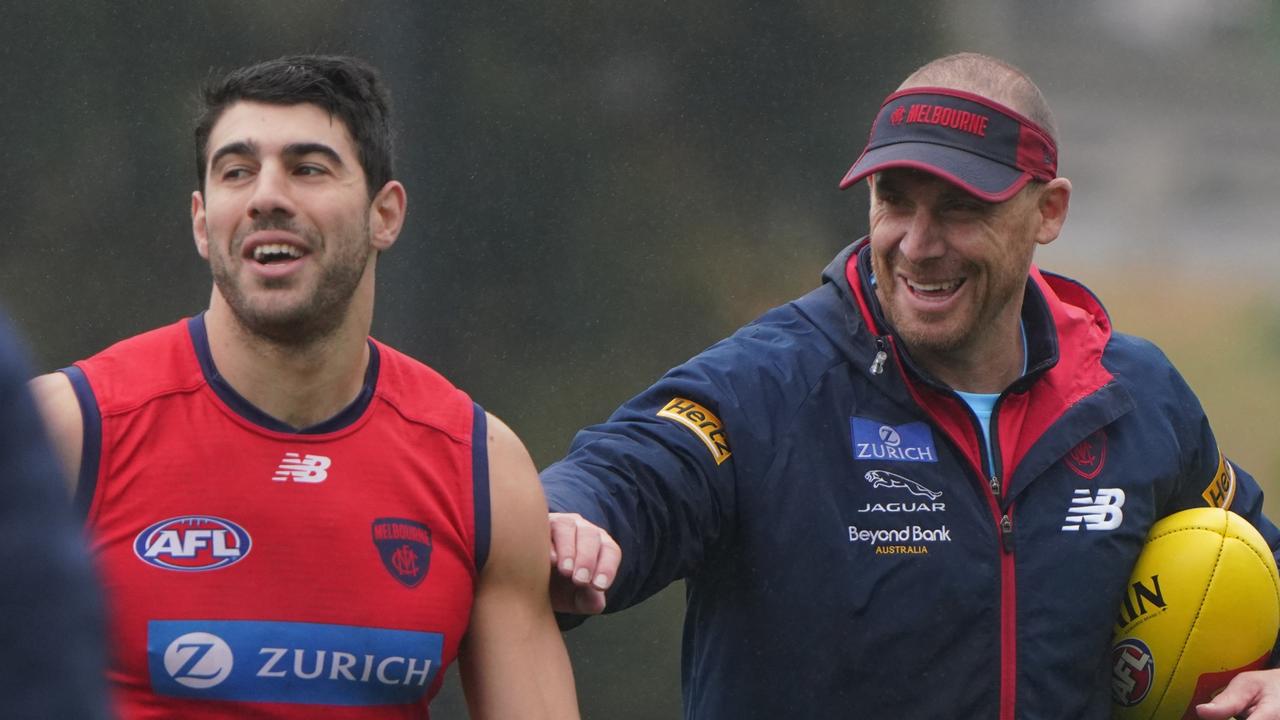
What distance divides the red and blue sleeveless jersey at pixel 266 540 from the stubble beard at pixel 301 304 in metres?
0.10

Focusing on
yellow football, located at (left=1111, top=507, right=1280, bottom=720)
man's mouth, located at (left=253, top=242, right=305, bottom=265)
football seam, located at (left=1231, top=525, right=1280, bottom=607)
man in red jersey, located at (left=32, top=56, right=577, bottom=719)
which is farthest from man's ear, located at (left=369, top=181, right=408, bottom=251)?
football seam, located at (left=1231, top=525, right=1280, bottom=607)

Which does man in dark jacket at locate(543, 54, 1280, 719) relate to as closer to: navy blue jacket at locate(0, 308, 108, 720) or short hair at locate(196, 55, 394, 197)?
short hair at locate(196, 55, 394, 197)

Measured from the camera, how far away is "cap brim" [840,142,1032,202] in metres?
2.96

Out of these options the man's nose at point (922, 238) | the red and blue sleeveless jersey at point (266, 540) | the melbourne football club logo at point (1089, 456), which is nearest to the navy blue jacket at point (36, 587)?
the red and blue sleeveless jersey at point (266, 540)

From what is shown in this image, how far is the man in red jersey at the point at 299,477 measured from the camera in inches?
88.3

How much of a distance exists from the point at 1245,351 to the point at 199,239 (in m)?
3.47

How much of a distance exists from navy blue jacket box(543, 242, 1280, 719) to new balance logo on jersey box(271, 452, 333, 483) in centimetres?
49

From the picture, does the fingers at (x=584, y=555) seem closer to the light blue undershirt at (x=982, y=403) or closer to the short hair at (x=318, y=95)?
the short hair at (x=318, y=95)

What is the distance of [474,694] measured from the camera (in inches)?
99.0

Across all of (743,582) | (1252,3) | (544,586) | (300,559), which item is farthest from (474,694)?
(1252,3)

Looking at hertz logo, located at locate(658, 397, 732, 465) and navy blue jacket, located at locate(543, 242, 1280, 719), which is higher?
hertz logo, located at locate(658, 397, 732, 465)

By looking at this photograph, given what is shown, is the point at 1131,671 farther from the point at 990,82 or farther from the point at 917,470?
the point at 990,82

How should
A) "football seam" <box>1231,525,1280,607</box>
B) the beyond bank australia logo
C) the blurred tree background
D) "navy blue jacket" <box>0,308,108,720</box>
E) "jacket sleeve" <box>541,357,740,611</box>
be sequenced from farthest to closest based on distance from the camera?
the blurred tree background → "football seam" <box>1231,525,1280,607</box> → the beyond bank australia logo → "jacket sleeve" <box>541,357,740,611</box> → "navy blue jacket" <box>0,308,108,720</box>

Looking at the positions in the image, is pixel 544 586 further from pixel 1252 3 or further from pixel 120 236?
pixel 1252 3
